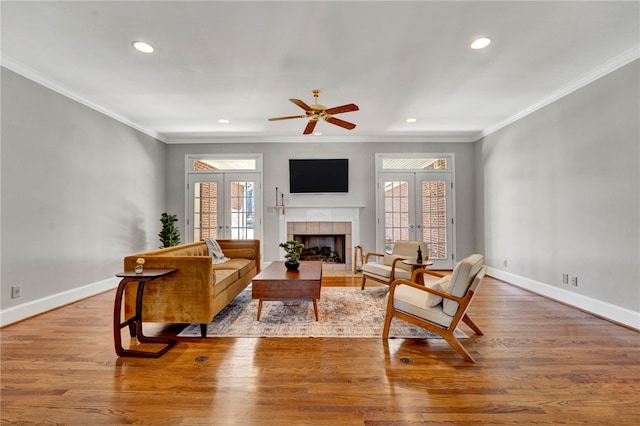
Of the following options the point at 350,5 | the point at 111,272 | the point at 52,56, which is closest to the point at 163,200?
the point at 111,272

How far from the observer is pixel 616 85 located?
310 cm

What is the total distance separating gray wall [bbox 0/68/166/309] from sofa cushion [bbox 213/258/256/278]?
1874 millimetres

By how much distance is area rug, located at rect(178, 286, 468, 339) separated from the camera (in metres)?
2.78

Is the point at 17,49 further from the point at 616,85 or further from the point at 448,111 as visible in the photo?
the point at 616,85

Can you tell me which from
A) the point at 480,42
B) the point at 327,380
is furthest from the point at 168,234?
the point at 480,42

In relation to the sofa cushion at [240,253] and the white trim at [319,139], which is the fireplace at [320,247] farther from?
the white trim at [319,139]

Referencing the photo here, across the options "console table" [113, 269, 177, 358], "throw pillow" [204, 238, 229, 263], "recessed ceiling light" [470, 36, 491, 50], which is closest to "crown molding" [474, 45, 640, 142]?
"recessed ceiling light" [470, 36, 491, 50]

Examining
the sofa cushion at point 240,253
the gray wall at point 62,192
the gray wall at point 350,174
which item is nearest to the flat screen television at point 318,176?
the gray wall at point 350,174

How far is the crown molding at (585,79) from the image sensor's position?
9.59ft

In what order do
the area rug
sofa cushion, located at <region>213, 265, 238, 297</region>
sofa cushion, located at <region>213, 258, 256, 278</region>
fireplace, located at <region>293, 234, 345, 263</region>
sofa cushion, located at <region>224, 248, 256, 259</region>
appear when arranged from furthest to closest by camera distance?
fireplace, located at <region>293, 234, 345, 263</region>
sofa cushion, located at <region>224, 248, 256, 259</region>
sofa cushion, located at <region>213, 258, 256, 278</region>
sofa cushion, located at <region>213, 265, 238, 297</region>
the area rug

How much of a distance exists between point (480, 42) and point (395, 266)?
9.35 ft

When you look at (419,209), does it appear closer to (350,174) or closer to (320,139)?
(350,174)

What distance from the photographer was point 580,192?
3537 mm

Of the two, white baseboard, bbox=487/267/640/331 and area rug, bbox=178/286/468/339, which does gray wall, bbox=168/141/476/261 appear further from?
area rug, bbox=178/286/468/339
